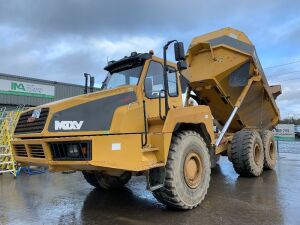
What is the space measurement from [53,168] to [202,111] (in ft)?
9.79

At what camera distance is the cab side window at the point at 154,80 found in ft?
19.5

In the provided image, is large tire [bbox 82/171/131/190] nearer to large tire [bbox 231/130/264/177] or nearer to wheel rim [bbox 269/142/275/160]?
large tire [bbox 231/130/264/177]

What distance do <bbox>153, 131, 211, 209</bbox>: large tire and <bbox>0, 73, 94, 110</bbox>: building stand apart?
1854 centimetres

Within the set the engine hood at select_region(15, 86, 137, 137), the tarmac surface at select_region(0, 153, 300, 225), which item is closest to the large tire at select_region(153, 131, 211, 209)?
the tarmac surface at select_region(0, 153, 300, 225)

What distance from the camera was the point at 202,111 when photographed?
21.7ft

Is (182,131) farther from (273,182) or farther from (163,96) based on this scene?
(273,182)

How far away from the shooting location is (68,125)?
5125 mm

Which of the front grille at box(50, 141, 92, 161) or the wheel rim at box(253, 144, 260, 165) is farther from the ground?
the front grille at box(50, 141, 92, 161)

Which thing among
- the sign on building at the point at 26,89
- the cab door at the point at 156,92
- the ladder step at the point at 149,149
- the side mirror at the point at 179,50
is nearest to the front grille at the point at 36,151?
the ladder step at the point at 149,149

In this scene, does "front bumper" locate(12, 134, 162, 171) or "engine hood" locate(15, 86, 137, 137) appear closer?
"front bumper" locate(12, 134, 162, 171)

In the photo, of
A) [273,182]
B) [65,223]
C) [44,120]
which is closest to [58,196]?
[65,223]

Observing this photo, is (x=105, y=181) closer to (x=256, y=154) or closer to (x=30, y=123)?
(x=30, y=123)

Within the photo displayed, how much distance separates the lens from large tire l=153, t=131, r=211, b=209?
5.53 meters

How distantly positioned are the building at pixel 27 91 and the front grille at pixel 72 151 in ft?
60.3
